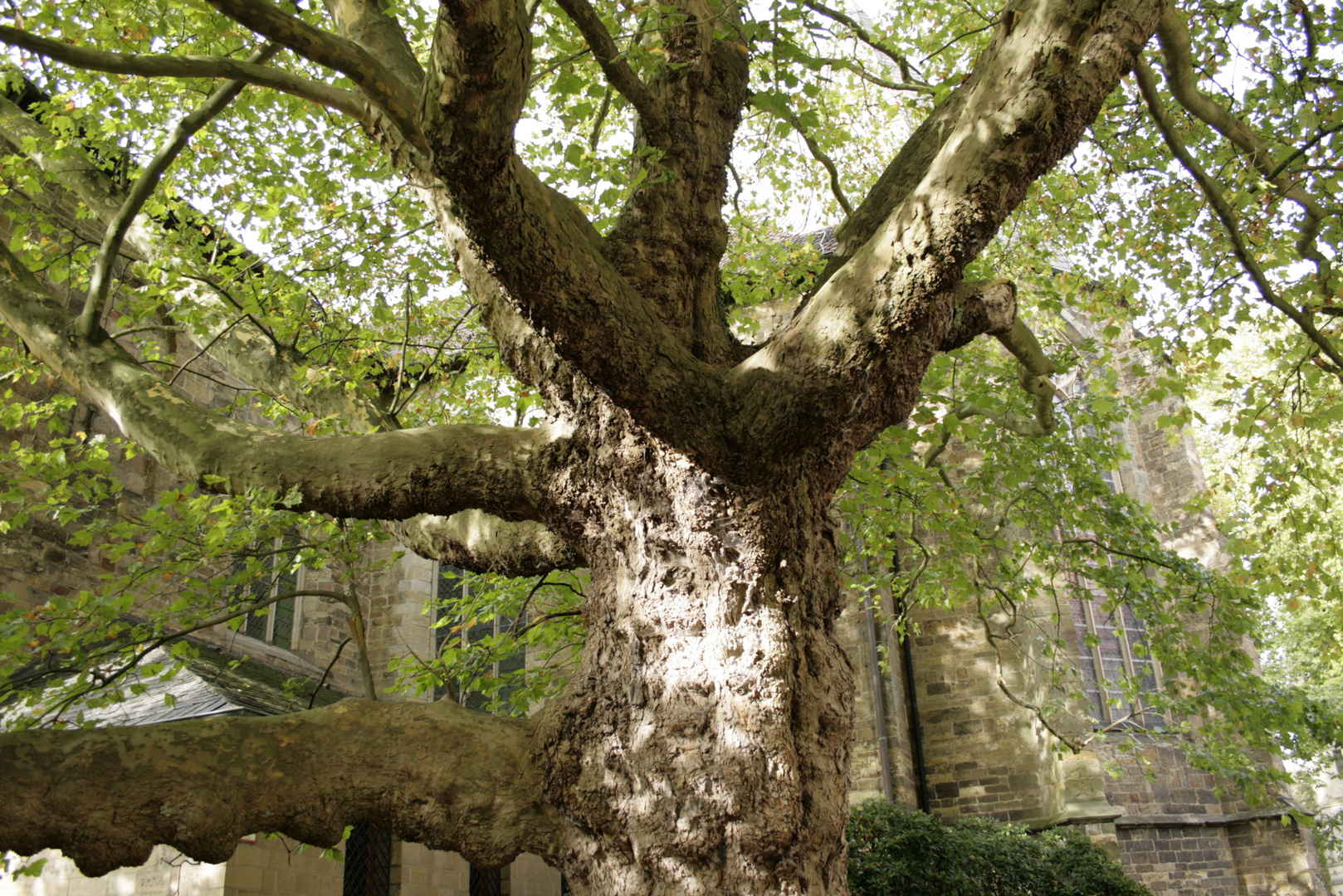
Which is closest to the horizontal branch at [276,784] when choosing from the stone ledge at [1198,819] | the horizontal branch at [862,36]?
the horizontal branch at [862,36]

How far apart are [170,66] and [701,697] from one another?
8.93 ft

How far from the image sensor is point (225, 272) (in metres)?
5.61

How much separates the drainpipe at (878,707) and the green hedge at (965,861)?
3.03 feet

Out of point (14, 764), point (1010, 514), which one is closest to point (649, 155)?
point (14, 764)

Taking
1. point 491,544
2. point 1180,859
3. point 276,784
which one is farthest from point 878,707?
point 276,784

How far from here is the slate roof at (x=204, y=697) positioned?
695 centimetres

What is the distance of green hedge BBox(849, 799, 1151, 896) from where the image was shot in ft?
30.3

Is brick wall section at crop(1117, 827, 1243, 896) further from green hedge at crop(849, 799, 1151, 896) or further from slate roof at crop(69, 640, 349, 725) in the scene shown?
slate roof at crop(69, 640, 349, 725)

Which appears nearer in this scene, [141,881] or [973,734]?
[141,881]

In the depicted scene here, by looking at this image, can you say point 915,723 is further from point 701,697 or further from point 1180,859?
point 701,697

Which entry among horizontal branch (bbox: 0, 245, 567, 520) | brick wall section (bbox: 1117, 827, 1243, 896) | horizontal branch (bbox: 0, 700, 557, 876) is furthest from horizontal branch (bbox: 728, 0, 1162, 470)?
brick wall section (bbox: 1117, 827, 1243, 896)

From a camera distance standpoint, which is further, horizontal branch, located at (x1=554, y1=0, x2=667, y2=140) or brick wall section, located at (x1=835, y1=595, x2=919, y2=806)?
brick wall section, located at (x1=835, y1=595, x2=919, y2=806)

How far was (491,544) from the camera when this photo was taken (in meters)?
4.38

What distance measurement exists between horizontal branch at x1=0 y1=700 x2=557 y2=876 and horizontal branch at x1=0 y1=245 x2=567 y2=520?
2.74ft
